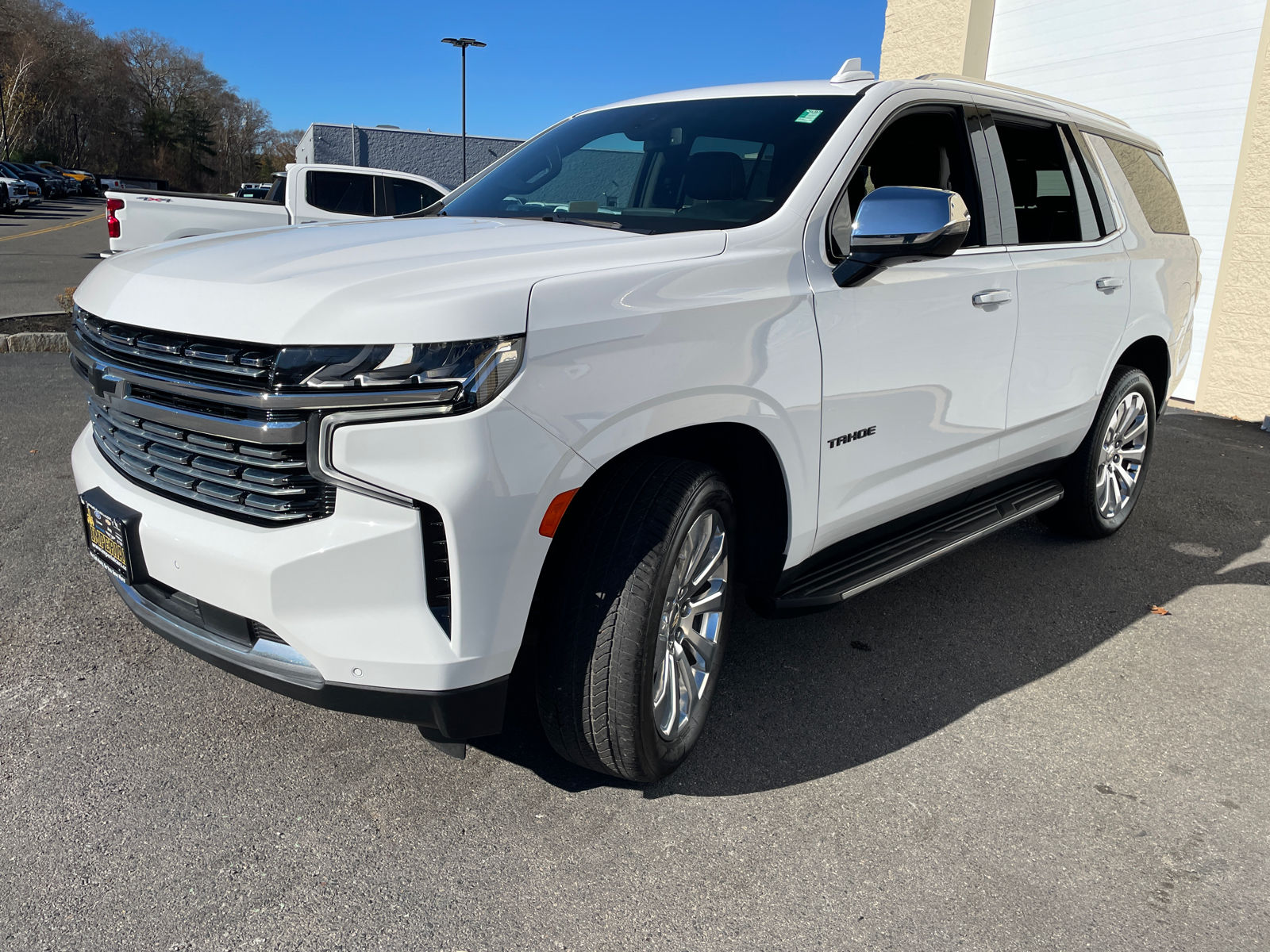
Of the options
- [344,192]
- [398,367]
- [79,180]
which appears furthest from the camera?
[79,180]

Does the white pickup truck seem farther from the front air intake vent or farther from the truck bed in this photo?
the front air intake vent

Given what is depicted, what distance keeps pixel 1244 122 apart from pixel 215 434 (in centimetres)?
967

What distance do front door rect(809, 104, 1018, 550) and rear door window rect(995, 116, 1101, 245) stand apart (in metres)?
0.28

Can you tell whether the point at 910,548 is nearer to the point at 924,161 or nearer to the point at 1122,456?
the point at 924,161

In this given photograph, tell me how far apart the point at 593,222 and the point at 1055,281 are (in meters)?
1.98

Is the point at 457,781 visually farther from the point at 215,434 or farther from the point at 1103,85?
the point at 1103,85

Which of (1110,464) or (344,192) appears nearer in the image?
(1110,464)

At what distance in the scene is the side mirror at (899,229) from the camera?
269cm

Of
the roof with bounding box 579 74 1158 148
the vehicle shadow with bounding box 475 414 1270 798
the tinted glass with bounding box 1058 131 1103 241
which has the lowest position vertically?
the vehicle shadow with bounding box 475 414 1270 798

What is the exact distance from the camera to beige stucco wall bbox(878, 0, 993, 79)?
11.1 m

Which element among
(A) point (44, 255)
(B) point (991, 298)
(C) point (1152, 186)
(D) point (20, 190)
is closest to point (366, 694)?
(B) point (991, 298)

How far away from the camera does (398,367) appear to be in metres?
1.95

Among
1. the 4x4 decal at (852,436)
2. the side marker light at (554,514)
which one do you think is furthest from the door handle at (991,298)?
the side marker light at (554,514)

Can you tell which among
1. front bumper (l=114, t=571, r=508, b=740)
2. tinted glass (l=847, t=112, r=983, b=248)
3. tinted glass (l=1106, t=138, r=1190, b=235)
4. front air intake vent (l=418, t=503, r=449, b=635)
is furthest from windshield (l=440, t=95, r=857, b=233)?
tinted glass (l=1106, t=138, r=1190, b=235)
